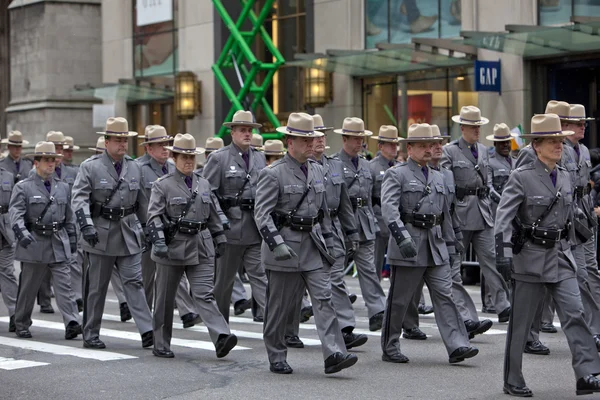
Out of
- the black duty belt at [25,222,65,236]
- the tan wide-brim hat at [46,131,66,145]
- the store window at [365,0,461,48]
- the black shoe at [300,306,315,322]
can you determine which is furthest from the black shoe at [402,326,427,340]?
the store window at [365,0,461,48]

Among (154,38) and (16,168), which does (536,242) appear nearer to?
(16,168)

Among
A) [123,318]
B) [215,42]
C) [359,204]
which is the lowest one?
[123,318]

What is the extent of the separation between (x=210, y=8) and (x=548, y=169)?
23744mm

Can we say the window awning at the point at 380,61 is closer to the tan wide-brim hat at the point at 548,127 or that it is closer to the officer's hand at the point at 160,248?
the officer's hand at the point at 160,248

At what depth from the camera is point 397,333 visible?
38.6 ft

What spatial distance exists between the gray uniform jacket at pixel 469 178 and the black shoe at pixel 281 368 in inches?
151

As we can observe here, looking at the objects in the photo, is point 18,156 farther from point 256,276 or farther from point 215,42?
point 215,42

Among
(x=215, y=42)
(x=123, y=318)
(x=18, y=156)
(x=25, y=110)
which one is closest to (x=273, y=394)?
(x=123, y=318)

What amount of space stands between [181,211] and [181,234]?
0.78ft

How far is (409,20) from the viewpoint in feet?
87.4

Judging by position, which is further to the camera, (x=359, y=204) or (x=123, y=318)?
(x=123, y=318)

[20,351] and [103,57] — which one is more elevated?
[103,57]

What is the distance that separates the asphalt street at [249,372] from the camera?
403 inches

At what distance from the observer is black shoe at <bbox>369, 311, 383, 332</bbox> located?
13.8 m
